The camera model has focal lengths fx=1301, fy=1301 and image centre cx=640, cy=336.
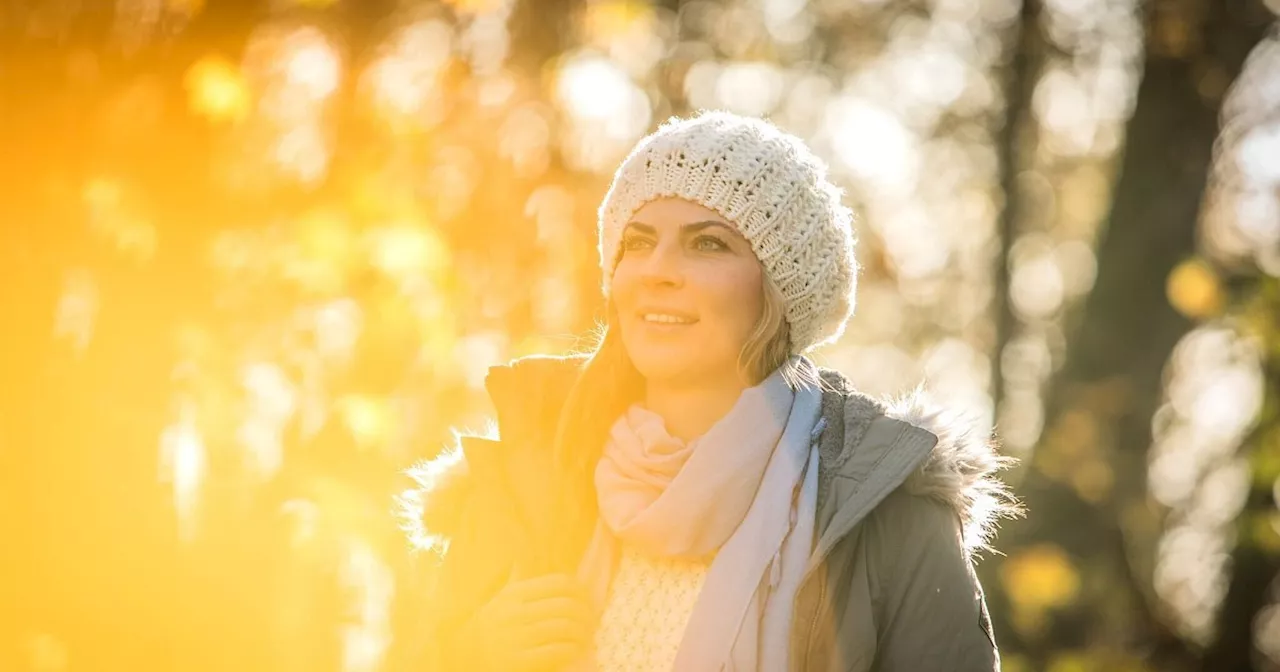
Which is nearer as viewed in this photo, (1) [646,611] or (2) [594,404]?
(1) [646,611]

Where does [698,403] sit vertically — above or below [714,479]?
above

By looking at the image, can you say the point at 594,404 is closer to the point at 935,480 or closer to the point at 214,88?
the point at 935,480

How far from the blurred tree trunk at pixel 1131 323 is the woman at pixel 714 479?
4.68 metres

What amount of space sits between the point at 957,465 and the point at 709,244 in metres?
0.71

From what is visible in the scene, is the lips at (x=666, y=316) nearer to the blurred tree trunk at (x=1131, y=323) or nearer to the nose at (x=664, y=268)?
the nose at (x=664, y=268)

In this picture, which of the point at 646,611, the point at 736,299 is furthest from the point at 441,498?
the point at 736,299

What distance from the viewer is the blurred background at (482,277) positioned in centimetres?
296

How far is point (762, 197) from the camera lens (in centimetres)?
284

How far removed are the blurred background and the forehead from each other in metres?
1.13

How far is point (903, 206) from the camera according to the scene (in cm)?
1283

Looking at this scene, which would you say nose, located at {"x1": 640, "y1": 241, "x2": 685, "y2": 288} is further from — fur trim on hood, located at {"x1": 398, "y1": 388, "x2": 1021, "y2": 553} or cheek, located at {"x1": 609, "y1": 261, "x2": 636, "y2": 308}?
fur trim on hood, located at {"x1": 398, "y1": 388, "x2": 1021, "y2": 553}

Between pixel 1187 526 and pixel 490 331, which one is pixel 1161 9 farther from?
pixel 490 331

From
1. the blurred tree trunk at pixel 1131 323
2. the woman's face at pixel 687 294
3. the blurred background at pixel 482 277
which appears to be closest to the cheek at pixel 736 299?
the woman's face at pixel 687 294

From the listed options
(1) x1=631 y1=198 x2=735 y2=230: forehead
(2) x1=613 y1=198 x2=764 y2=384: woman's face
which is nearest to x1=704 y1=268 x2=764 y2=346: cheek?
(2) x1=613 y1=198 x2=764 y2=384: woman's face
